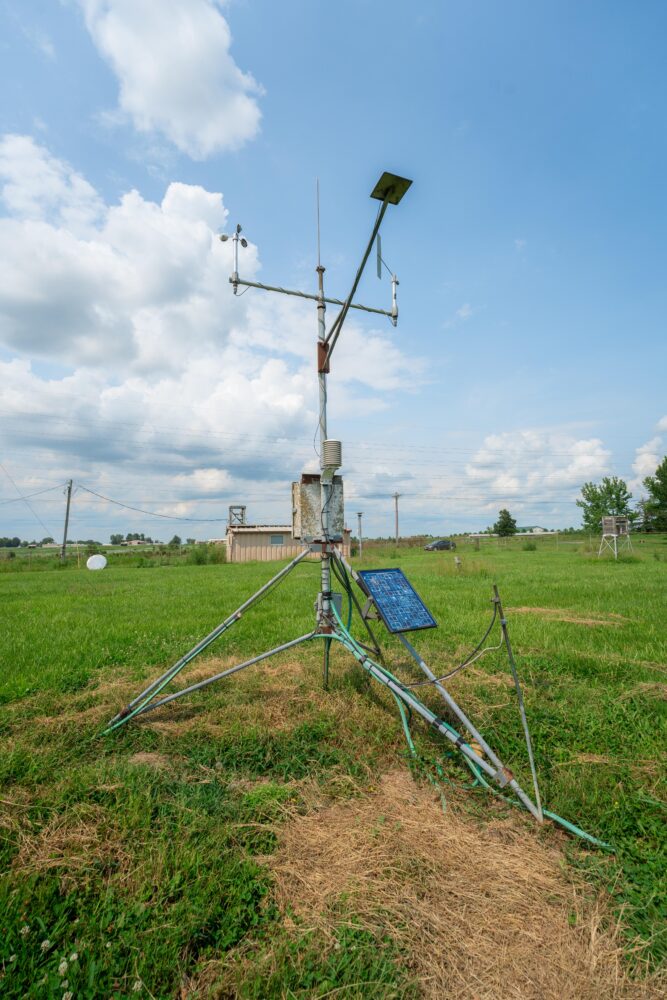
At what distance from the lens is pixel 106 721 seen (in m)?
4.32

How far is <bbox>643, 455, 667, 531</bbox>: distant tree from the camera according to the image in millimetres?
51041

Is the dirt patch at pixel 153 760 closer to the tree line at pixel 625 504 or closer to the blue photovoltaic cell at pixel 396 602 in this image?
the blue photovoltaic cell at pixel 396 602

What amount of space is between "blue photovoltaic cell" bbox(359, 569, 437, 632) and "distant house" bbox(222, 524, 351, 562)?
3342 cm

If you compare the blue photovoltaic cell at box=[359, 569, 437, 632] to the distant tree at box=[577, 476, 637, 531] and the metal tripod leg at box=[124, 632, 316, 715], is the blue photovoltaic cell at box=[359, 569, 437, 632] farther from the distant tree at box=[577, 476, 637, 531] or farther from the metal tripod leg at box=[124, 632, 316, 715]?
the distant tree at box=[577, 476, 637, 531]

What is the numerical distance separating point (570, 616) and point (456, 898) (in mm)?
7580

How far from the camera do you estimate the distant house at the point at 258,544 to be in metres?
37.7

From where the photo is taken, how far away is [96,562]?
3064 cm

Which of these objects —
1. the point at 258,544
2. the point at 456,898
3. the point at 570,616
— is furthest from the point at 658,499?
the point at 456,898

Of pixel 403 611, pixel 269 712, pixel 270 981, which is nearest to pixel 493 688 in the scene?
pixel 403 611

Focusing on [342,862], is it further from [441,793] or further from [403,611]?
[403,611]

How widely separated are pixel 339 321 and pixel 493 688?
404 centimetres

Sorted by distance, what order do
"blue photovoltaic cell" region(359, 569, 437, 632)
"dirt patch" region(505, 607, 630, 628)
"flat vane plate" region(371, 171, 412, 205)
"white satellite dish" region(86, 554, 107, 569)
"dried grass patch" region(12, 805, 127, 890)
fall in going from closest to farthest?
1. "dried grass patch" region(12, 805, 127, 890)
2. "flat vane plate" region(371, 171, 412, 205)
3. "blue photovoltaic cell" region(359, 569, 437, 632)
4. "dirt patch" region(505, 607, 630, 628)
5. "white satellite dish" region(86, 554, 107, 569)

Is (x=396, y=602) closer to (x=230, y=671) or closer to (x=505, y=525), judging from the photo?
(x=230, y=671)

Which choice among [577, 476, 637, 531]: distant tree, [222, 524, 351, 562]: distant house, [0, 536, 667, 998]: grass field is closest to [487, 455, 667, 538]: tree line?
[577, 476, 637, 531]: distant tree
